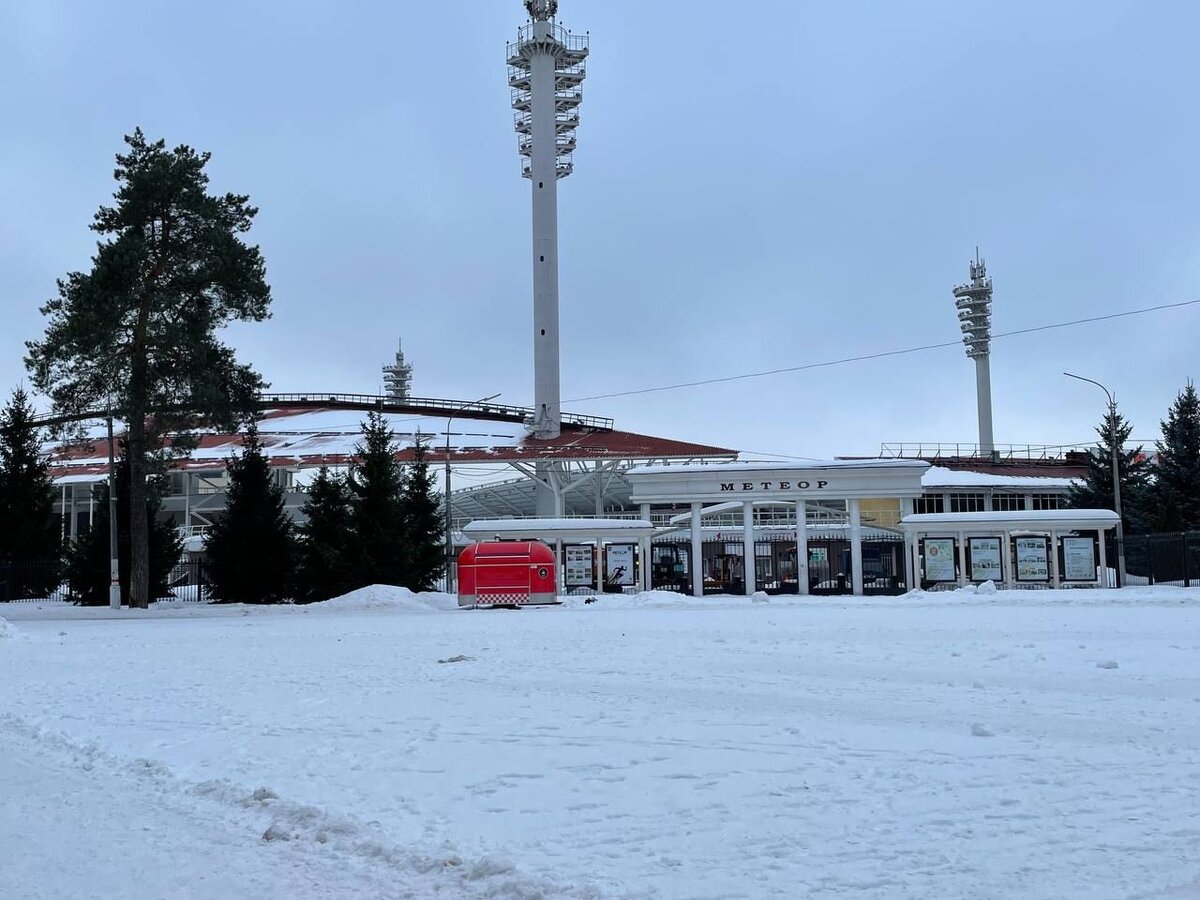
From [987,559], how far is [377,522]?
806 inches

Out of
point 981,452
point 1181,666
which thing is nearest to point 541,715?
point 1181,666

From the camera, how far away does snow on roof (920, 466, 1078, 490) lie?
79.1 meters

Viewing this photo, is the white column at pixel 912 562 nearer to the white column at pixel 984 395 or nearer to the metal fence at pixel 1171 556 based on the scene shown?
the metal fence at pixel 1171 556

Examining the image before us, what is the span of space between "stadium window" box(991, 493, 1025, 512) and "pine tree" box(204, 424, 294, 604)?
5698cm

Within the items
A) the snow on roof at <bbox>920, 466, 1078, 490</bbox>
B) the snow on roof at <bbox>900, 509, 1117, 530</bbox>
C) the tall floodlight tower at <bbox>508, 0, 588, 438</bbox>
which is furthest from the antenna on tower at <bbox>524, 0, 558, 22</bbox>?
the snow on roof at <bbox>900, 509, 1117, 530</bbox>

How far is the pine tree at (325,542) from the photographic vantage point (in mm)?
37375

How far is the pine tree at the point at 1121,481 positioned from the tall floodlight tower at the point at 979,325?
4673cm

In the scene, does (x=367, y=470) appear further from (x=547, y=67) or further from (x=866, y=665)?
(x=547, y=67)

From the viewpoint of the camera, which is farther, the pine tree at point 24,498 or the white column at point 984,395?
the white column at point 984,395

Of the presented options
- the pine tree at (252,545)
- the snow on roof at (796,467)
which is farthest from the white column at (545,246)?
the pine tree at (252,545)

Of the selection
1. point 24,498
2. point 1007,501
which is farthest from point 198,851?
point 1007,501

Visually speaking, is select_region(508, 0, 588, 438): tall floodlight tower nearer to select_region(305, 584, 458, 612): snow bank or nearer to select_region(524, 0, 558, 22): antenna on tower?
select_region(524, 0, 558, 22): antenna on tower

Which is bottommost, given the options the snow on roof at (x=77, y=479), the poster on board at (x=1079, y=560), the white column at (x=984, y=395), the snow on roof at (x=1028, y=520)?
the poster on board at (x=1079, y=560)

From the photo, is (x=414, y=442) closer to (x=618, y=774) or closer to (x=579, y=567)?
(x=579, y=567)
